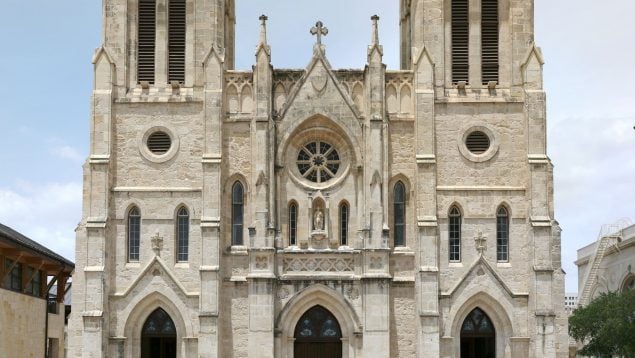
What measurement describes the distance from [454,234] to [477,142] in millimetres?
4211

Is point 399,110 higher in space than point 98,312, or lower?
higher

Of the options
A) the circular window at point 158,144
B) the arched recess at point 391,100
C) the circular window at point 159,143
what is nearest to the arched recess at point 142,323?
the circular window at point 158,144

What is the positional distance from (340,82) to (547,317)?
13495 mm

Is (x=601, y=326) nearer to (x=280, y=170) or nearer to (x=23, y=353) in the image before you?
(x=280, y=170)

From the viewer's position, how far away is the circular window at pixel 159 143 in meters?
47.1

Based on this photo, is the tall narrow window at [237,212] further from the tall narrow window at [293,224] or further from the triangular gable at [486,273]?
the triangular gable at [486,273]

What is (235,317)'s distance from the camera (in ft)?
150

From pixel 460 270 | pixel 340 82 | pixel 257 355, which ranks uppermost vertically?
pixel 340 82

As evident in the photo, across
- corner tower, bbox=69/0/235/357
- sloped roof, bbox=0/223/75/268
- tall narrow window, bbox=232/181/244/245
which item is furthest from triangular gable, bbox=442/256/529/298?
sloped roof, bbox=0/223/75/268

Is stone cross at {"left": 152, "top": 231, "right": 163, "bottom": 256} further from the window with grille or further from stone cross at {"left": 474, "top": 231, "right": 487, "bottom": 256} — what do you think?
stone cross at {"left": 474, "top": 231, "right": 487, "bottom": 256}

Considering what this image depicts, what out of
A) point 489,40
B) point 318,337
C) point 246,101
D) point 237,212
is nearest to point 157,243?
point 237,212

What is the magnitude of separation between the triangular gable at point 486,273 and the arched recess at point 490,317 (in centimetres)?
53

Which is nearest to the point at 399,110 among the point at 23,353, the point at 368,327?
the point at 368,327

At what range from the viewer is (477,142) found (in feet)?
155
